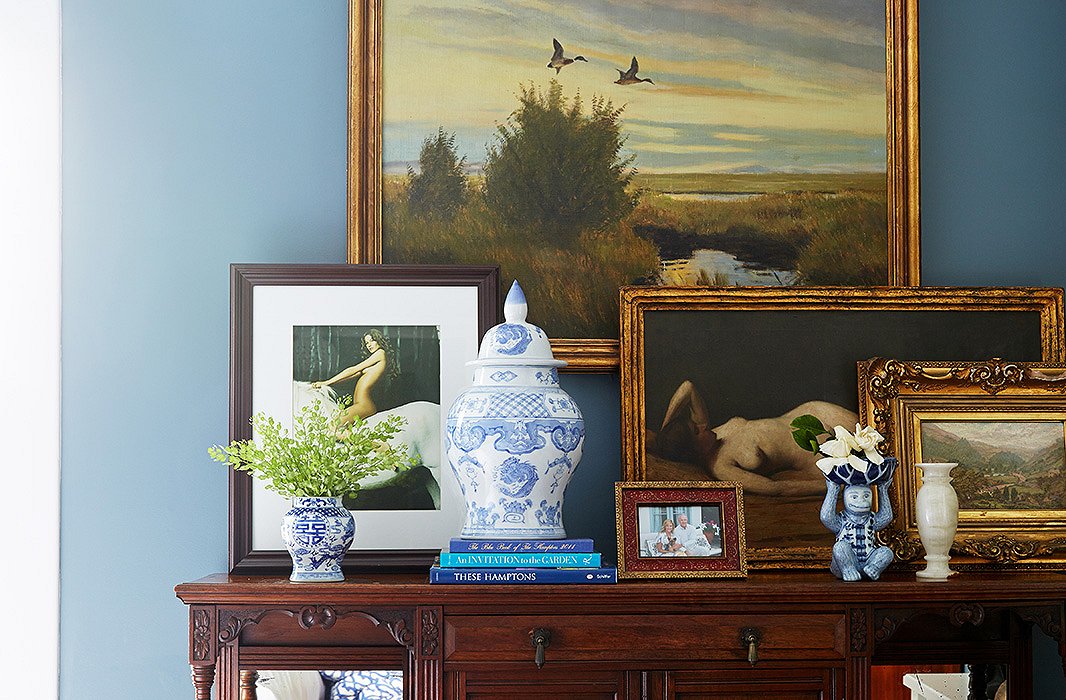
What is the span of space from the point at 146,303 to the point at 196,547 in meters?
0.63

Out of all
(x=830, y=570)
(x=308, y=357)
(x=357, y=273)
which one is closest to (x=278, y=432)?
(x=308, y=357)

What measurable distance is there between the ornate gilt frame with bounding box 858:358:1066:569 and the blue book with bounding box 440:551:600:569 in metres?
0.84

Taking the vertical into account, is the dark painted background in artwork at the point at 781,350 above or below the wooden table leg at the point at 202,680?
above

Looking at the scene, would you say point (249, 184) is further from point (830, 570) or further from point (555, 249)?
point (830, 570)

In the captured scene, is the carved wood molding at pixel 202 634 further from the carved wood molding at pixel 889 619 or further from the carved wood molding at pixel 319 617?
the carved wood molding at pixel 889 619

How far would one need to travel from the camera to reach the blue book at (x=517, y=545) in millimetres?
2334

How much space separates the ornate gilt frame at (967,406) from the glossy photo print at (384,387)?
42.3 inches

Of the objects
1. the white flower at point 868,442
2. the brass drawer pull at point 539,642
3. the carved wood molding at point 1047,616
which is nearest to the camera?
the brass drawer pull at point 539,642

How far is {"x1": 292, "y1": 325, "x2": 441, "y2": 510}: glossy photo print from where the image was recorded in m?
2.65

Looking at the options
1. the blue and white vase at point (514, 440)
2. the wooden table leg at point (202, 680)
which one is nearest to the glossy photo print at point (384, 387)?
the blue and white vase at point (514, 440)

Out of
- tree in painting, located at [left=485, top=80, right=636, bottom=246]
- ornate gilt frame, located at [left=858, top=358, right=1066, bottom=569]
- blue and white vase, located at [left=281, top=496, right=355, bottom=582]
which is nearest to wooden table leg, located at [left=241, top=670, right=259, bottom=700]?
blue and white vase, located at [left=281, top=496, right=355, bottom=582]

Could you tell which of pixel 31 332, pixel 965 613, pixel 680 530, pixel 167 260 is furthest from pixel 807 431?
pixel 31 332

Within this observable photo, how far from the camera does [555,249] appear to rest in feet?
9.18

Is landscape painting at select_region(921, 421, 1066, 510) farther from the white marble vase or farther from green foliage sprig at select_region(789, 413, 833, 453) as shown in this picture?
green foliage sprig at select_region(789, 413, 833, 453)
